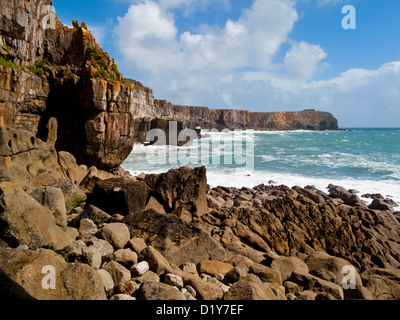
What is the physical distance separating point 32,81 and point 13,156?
260 inches

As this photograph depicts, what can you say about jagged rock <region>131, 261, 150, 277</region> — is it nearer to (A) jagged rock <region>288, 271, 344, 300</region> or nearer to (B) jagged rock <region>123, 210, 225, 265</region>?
(B) jagged rock <region>123, 210, 225, 265</region>

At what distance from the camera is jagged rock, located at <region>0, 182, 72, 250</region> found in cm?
359

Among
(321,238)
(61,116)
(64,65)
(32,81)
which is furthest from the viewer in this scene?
(64,65)

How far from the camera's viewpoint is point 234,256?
18.8 feet

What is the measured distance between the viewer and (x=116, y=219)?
627 centimetres

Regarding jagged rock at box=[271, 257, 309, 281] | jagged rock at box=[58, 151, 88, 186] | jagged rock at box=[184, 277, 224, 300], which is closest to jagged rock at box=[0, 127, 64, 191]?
jagged rock at box=[58, 151, 88, 186]

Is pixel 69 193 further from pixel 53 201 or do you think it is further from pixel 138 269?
pixel 138 269

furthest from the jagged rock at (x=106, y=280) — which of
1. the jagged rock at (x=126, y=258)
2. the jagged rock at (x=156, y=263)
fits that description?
the jagged rock at (x=156, y=263)

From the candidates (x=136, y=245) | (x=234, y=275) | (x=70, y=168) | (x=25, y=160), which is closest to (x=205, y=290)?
(x=234, y=275)

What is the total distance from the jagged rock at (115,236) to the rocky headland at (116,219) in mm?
29

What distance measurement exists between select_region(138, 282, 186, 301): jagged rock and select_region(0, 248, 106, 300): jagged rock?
1.75ft

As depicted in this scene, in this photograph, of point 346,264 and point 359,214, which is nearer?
point 346,264
